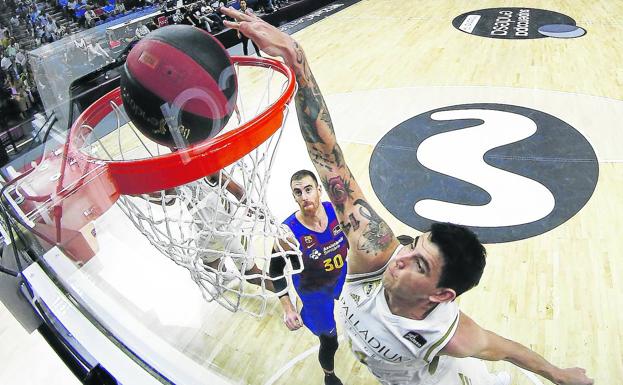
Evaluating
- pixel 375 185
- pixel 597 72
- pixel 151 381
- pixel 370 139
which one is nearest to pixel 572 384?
A: pixel 151 381

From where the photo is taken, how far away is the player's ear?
106 cm

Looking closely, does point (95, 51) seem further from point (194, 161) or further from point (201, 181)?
point (194, 161)

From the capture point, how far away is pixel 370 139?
3330 millimetres

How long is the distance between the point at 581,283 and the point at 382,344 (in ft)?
4.72

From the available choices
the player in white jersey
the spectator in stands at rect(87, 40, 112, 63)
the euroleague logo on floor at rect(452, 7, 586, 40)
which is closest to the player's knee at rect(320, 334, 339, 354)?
the player in white jersey

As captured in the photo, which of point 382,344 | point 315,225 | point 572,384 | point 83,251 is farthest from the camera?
point 83,251

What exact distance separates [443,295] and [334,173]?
45 centimetres

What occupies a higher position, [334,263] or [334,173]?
[334,173]

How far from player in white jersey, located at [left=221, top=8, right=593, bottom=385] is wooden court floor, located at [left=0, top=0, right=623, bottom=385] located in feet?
1.73

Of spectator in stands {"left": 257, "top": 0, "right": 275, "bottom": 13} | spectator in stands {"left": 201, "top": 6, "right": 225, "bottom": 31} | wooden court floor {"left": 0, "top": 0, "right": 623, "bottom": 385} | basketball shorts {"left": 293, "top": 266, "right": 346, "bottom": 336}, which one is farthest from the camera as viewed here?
spectator in stands {"left": 257, "top": 0, "right": 275, "bottom": 13}

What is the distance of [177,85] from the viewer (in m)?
1.09

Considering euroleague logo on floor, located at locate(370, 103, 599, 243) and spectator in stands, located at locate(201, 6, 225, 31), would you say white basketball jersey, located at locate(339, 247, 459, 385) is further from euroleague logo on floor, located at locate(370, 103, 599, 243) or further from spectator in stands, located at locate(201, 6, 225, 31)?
spectator in stands, located at locate(201, 6, 225, 31)

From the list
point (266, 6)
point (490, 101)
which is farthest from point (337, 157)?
point (266, 6)

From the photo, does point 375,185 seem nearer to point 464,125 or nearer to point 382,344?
point 464,125
